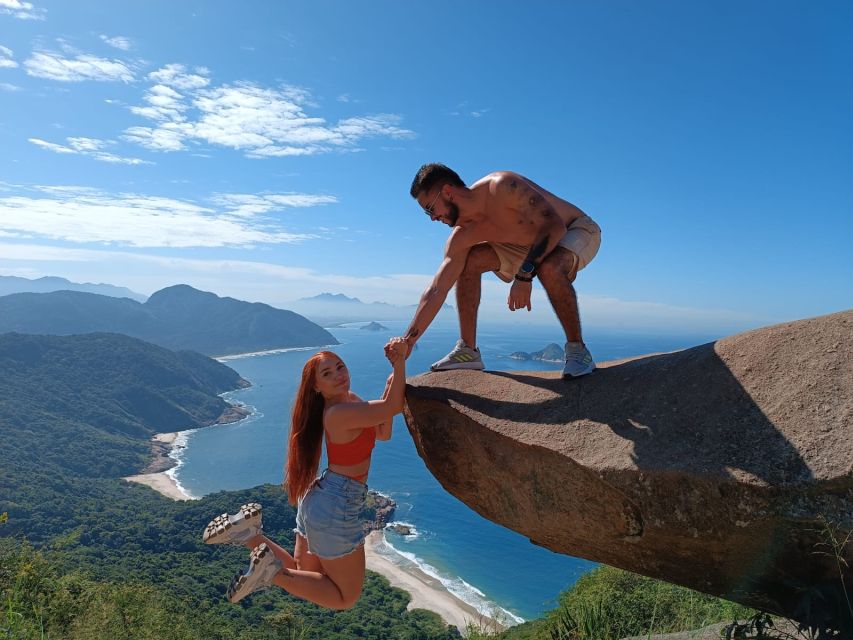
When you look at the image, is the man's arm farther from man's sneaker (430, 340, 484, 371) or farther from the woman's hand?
man's sneaker (430, 340, 484, 371)

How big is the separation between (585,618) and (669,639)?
9.27ft

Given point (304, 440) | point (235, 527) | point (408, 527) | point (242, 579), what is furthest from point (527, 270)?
point (408, 527)

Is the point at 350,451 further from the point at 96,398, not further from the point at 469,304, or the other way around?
the point at 96,398

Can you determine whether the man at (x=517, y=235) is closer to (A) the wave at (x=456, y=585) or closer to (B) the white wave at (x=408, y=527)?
(A) the wave at (x=456, y=585)

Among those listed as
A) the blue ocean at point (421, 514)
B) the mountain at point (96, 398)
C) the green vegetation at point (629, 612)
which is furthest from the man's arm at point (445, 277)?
the mountain at point (96, 398)

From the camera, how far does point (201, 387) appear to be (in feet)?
336

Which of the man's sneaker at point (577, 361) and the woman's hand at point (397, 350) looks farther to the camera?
the man's sneaker at point (577, 361)

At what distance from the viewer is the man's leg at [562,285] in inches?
172

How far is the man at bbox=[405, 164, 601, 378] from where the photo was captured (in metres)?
4.39

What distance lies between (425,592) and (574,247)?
36.6m

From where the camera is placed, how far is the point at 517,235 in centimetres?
454

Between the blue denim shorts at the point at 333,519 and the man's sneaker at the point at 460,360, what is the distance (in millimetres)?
1527

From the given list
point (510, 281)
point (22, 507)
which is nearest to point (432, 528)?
point (22, 507)

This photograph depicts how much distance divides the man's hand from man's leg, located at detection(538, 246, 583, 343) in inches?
8.2
